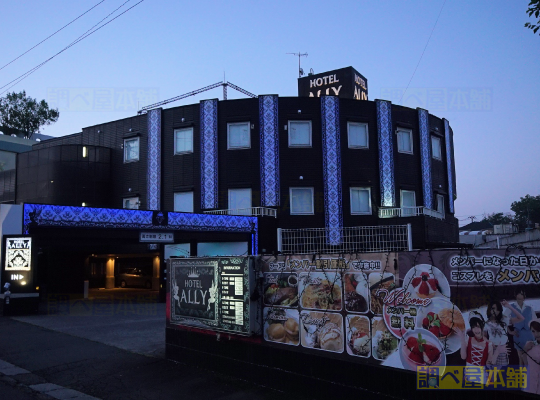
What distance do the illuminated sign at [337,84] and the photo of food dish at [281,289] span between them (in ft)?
80.9

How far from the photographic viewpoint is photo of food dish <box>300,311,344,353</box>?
284 inches

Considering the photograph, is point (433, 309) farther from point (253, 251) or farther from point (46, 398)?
point (253, 251)

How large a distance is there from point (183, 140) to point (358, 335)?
22.8 metres

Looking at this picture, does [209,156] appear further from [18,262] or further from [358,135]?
[18,262]

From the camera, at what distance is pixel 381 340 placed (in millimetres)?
6660

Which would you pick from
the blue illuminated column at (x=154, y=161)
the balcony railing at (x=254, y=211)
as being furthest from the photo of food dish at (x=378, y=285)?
the blue illuminated column at (x=154, y=161)

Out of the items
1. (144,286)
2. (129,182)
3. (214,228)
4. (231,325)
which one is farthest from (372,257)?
(144,286)

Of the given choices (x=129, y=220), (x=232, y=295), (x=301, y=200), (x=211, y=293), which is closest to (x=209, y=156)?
(x=301, y=200)

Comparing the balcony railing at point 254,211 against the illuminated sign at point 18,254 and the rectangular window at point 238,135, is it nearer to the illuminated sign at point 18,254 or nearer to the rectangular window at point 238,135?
the rectangular window at point 238,135

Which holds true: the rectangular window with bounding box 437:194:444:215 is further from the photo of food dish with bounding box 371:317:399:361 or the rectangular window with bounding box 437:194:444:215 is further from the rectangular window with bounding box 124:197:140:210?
the photo of food dish with bounding box 371:317:399:361

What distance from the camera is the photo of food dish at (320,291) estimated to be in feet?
23.9

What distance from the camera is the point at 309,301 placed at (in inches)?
302

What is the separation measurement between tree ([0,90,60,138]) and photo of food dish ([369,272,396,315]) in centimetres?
6349

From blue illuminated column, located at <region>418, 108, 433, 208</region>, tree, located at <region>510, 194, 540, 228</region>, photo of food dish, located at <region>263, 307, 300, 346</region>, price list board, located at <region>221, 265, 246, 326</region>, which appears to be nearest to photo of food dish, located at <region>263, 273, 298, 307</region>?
photo of food dish, located at <region>263, 307, 300, 346</region>
